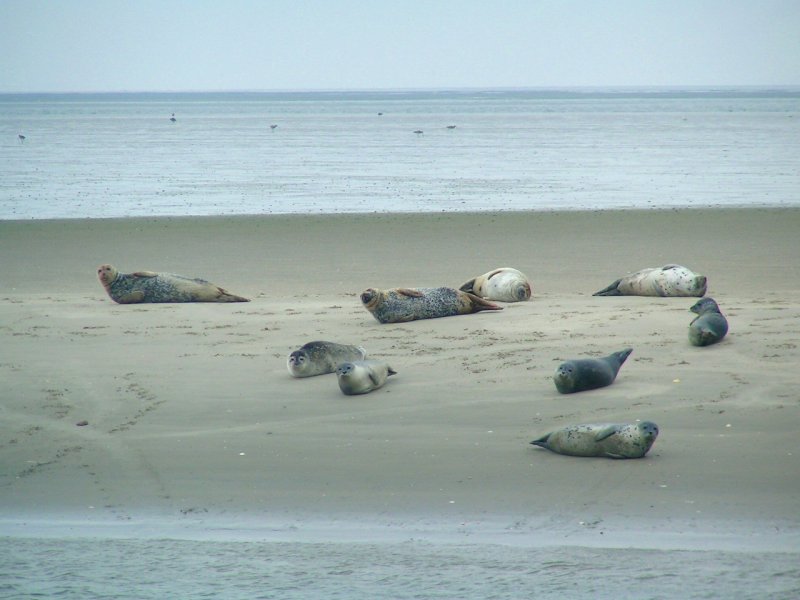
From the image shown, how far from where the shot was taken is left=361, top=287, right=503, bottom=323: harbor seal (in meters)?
8.54

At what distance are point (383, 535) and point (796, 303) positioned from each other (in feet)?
18.7

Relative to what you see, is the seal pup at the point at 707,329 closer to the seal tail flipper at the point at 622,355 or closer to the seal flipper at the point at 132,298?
the seal tail flipper at the point at 622,355

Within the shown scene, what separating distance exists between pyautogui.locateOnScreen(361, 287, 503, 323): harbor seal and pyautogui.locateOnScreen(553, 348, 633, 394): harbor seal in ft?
7.90

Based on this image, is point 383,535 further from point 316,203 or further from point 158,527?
point 316,203

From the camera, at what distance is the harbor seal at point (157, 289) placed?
9922 mm

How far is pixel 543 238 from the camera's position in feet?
47.8

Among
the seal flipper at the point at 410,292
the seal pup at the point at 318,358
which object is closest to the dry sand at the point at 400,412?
the seal pup at the point at 318,358

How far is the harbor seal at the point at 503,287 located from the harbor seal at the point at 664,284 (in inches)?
30.8

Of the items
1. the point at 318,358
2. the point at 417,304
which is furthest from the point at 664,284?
the point at 318,358

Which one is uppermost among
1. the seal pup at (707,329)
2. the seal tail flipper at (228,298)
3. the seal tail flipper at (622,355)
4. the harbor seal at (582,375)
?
the seal tail flipper at (228,298)

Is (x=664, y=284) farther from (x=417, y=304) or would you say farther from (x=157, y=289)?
(x=157, y=289)

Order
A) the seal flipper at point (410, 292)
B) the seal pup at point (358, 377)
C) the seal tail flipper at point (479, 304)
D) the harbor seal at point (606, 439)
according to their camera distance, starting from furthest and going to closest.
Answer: the seal tail flipper at point (479, 304), the seal flipper at point (410, 292), the seal pup at point (358, 377), the harbor seal at point (606, 439)

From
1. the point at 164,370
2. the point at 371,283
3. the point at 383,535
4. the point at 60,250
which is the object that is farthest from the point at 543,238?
the point at 383,535

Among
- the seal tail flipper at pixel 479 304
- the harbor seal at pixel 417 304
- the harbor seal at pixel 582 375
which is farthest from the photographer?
the seal tail flipper at pixel 479 304
